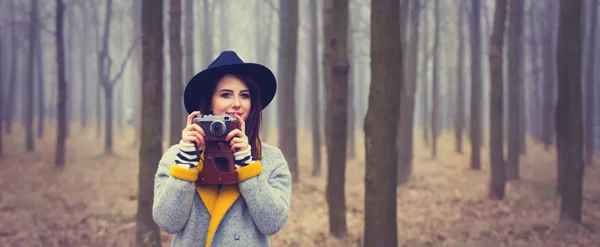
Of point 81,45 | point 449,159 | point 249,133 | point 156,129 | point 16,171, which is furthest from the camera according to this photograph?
point 81,45

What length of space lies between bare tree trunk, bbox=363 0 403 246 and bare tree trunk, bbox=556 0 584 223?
468cm

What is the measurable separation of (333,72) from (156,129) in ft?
9.47

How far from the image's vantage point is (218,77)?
253 centimetres

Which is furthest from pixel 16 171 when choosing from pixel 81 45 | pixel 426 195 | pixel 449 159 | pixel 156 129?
pixel 81 45

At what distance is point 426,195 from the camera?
11.6m

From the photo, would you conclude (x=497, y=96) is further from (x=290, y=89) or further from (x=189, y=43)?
(x=189, y=43)

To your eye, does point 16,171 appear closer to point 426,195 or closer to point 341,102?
point 341,102

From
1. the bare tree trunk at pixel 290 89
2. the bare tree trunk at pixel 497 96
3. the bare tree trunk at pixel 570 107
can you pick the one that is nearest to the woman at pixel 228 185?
the bare tree trunk at pixel 570 107

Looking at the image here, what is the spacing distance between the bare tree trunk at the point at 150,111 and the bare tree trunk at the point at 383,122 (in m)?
2.80

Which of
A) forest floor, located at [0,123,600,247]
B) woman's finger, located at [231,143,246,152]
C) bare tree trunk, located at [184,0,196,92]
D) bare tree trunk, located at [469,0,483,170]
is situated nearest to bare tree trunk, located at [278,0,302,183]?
forest floor, located at [0,123,600,247]

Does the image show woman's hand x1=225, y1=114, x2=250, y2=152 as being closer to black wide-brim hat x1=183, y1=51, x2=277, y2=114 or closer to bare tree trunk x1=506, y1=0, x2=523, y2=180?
black wide-brim hat x1=183, y1=51, x2=277, y2=114

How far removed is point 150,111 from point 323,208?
534 cm

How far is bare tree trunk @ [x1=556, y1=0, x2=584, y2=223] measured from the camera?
24.6ft

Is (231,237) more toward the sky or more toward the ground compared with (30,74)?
more toward the ground
